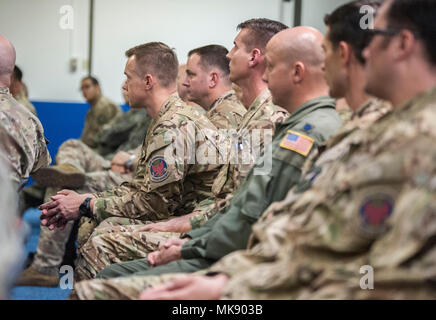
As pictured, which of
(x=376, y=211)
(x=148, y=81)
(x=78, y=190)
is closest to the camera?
(x=376, y=211)

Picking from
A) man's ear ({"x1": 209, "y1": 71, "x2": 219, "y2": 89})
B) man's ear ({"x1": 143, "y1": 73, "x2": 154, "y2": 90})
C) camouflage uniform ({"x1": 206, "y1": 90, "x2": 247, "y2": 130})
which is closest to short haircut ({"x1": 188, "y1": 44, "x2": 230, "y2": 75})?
man's ear ({"x1": 209, "y1": 71, "x2": 219, "y2": 89})

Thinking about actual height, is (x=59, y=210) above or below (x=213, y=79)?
below

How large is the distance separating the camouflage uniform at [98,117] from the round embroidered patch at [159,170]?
3.34m

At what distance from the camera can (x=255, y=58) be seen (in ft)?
7.84

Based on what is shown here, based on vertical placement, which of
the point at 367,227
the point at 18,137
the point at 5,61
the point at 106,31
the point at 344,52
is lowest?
the point at 367,227

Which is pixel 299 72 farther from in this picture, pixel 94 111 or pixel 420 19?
pixel 94 111

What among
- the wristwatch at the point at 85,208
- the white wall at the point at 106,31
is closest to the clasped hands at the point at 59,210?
the wristwatch at the point at 85,208

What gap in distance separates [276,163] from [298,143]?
3.2 inches

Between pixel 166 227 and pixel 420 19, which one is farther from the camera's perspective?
pixel 166 227

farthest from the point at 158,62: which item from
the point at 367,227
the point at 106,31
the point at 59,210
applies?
the point at 106,31

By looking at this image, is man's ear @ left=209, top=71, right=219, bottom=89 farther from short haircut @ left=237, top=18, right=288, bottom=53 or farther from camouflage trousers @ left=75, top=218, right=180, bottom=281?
camouflage trousers @ left=75, top=218, right=180, bottom=281

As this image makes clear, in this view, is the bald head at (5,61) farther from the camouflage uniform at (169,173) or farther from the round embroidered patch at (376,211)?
the round embroidered patch at (376,211)

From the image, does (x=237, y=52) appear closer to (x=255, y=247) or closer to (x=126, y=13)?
(x=255, y=247)

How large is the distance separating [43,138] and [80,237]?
0.55 m
